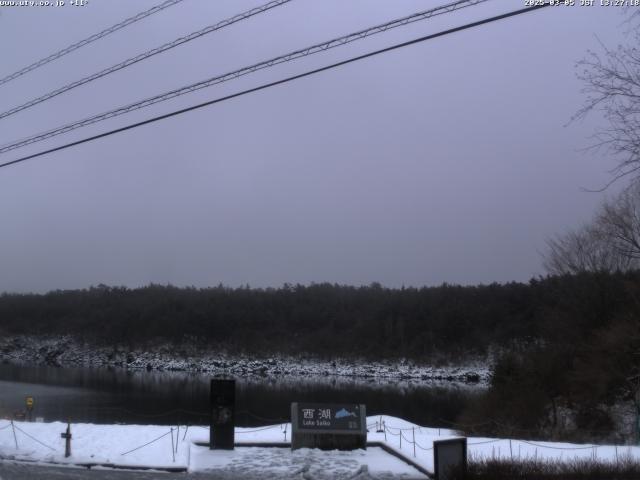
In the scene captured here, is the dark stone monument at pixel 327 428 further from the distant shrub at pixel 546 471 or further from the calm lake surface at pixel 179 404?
the calm lake surface at pixel 179 404

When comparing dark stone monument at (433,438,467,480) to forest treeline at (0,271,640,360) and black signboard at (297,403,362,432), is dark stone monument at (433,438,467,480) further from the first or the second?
forest treeline at (0,271,640,360)

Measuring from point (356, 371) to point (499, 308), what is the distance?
2818 cm

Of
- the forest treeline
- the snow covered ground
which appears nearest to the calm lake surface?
the snow covered ground

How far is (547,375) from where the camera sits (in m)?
39.2

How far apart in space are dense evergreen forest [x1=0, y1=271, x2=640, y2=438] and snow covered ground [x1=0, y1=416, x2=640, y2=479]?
10004mm

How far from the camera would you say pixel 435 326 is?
5241 inches

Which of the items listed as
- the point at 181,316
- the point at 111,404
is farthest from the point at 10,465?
the point at 181,316

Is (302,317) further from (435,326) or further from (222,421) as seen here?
(222,421)

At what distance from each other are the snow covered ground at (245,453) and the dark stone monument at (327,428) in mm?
379

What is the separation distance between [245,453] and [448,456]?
659 cm

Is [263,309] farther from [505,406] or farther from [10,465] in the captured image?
[10,465]

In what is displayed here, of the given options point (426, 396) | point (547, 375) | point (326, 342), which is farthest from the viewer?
point (326, 342)

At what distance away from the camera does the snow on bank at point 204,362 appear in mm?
118125

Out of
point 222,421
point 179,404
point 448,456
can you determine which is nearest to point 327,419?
point 222,421
